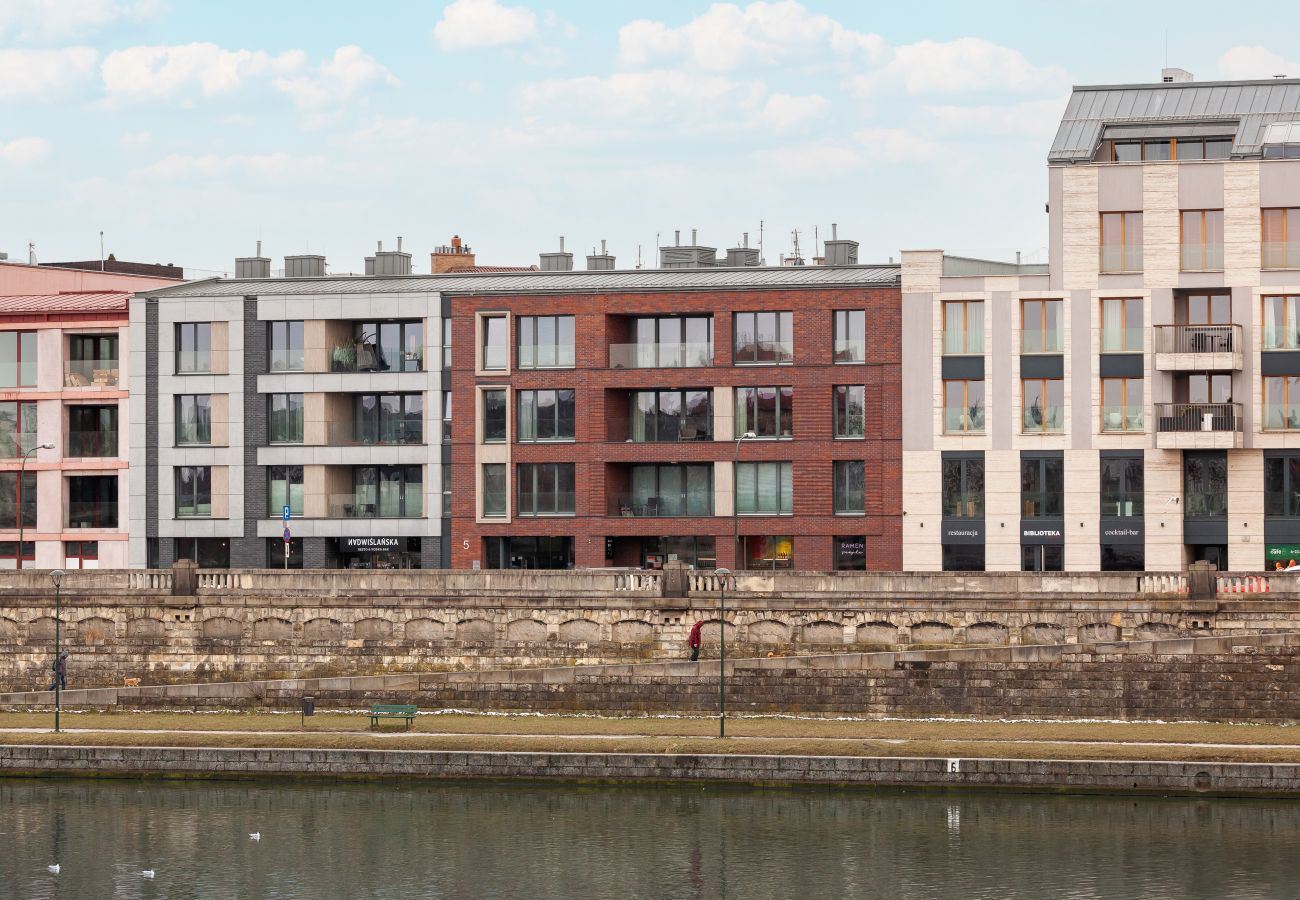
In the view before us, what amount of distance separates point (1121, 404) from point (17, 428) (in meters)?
47.8

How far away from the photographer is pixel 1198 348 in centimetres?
8012

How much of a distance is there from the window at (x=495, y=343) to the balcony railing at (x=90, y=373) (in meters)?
17.2

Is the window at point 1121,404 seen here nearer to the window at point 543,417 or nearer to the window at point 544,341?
the window at point 543,417

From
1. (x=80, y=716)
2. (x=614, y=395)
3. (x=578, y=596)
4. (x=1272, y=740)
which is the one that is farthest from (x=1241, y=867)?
(x=614, y=395)

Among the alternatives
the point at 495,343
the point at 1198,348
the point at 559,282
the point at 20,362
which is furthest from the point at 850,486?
the point at 20,362

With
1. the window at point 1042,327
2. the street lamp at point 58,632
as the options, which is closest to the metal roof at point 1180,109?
the window at point 1042,327

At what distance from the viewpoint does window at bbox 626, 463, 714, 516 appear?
286 ft

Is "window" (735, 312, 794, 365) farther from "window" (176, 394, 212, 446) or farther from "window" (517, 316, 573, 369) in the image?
"window" (176, 394, 212, 446)

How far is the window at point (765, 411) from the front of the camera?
85.8 meters

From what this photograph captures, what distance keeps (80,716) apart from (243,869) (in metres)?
19.8

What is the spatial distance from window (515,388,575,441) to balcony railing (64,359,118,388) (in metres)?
18.8

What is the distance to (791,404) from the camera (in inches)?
3371

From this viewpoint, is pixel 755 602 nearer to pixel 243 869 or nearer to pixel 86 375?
pixel 243 869

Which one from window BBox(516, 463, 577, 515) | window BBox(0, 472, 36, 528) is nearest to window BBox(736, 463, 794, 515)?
window BBox(516, 463, 577, 515)
